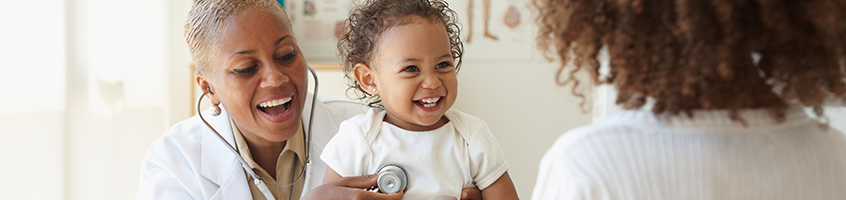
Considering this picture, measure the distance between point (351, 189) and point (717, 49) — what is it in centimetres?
72

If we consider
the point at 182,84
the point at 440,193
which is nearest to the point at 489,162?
the point at 440,193

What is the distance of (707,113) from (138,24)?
2.01 meters

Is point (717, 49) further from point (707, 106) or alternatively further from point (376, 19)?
point (376, 19)

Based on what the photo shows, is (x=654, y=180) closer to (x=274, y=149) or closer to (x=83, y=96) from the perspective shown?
(x=274, y=149)

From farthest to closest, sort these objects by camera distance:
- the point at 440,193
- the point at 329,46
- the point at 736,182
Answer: the point at 329,46
the point at 440,193
the point at 736,182

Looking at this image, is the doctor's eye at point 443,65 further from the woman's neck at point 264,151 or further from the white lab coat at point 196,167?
the woman's neck at point 264,151

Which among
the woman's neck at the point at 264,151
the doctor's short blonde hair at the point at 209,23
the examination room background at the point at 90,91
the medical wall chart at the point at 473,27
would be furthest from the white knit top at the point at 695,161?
the medical wall chart at the point at 473,27

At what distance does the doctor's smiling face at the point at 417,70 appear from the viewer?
3.56 feet

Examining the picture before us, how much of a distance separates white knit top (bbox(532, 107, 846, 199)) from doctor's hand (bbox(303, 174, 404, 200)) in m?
0.52

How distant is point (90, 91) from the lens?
1.82 m

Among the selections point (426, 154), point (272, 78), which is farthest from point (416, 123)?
point (272, 78)

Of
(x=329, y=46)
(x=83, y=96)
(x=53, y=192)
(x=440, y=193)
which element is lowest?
(x=53, y=192)

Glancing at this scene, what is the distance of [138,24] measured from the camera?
207cm

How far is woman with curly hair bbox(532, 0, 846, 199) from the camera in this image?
0.57m
